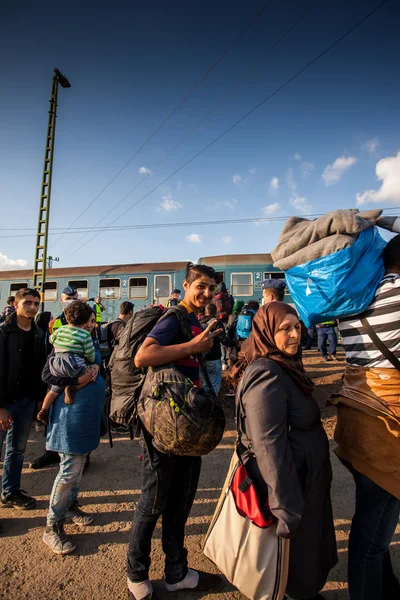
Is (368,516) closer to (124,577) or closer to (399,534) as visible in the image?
(399,534)

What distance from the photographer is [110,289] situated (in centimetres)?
1307

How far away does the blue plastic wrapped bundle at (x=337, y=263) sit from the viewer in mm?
1592

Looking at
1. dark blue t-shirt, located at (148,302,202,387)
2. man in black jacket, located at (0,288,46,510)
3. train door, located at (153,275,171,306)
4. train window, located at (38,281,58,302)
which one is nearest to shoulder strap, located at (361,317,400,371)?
dark blue t-shirt, located at (148,302,202,387)

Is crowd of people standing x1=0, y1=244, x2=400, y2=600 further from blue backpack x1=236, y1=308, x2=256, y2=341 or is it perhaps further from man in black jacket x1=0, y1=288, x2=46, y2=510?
blue backpack x1=236, y1=308, x2=256, y2=341

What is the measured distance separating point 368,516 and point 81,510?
2521 millimetres

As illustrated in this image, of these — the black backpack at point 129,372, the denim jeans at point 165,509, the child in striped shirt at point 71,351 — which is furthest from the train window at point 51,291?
the denim jeans at point 165,509

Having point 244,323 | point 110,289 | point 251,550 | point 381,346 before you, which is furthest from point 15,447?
point 110,289

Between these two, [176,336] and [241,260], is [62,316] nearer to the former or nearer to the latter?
[176,336]

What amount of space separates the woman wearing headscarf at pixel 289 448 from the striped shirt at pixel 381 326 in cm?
31

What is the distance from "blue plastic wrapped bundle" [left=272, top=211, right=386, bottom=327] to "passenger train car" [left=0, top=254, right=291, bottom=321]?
392 inches

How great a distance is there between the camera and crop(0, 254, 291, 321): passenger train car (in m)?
11.9

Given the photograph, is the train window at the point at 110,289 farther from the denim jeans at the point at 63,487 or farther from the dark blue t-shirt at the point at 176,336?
the dark blue t-shirt at the point at 176,336

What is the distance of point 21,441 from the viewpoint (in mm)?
3025

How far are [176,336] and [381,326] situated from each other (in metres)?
1.14
